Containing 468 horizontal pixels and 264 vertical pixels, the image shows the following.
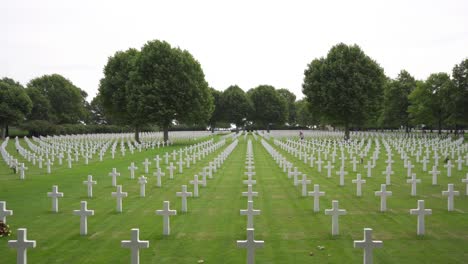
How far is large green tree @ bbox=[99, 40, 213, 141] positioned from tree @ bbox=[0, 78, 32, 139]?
1924 cm

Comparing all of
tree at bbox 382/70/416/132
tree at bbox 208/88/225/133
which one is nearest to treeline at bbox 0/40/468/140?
tree at bbox 382/70/416/132

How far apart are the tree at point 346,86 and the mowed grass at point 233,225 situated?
34.1 m

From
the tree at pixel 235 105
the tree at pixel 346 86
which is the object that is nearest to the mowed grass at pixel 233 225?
the tree at pixel 346 86

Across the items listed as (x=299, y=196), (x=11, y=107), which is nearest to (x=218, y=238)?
(x=299, y=196)

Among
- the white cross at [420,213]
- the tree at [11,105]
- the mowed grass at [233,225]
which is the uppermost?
A: the tree at [11,105]

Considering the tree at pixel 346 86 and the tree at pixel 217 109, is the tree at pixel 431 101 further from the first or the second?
the tree at pixel 217 109

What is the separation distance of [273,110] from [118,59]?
58.9 meters

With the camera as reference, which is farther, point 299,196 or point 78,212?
point 299,196

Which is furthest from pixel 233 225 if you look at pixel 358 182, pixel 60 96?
pixel 60 96

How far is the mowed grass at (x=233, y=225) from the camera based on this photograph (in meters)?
7.75

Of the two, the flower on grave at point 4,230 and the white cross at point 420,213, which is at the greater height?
the white cross at point 420,213

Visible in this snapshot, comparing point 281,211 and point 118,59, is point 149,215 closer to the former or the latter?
point 281,211

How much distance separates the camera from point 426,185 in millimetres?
16203

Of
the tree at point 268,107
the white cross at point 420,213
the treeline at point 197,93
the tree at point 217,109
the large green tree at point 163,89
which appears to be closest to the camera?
the white cross at point 420,213
